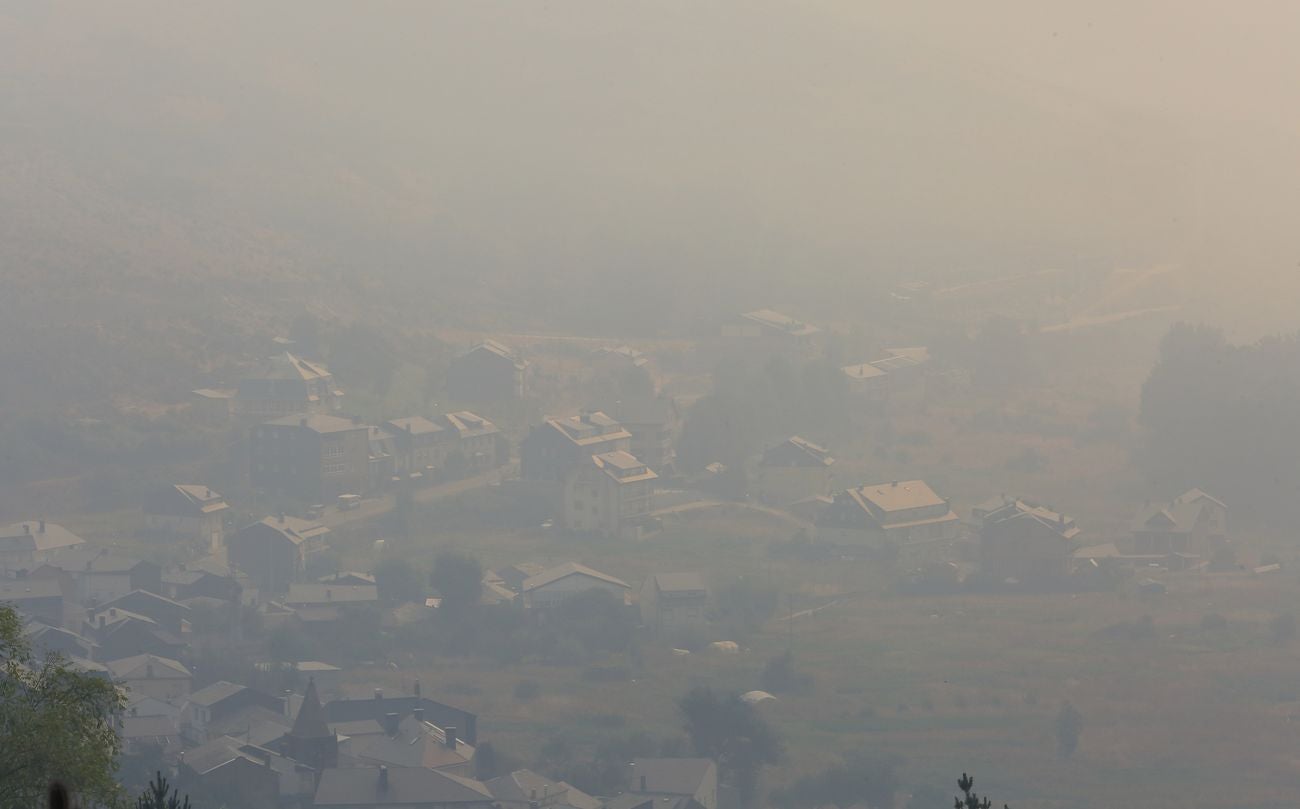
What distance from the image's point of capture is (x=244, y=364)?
2820 inches

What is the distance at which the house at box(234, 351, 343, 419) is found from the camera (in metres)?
65.9

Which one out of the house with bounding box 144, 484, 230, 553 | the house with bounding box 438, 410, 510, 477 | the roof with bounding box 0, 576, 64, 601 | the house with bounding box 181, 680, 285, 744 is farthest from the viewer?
the house with bounding box 438, 410, 510, 477

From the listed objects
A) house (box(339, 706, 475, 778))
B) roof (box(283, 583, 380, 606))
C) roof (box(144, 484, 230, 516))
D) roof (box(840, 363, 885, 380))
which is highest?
roof (box(840, 363, 885, 380))

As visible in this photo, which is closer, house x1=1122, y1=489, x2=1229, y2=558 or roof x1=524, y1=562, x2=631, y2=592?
roof x1=524, y1=562, x2=631, y2=592

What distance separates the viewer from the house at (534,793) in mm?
34906

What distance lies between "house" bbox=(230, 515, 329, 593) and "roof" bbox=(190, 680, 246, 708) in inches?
377

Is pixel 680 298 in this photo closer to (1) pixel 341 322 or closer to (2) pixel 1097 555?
(1) pixel 341 322

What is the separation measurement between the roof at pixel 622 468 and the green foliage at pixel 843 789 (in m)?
21.2

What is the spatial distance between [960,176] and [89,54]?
191 feet

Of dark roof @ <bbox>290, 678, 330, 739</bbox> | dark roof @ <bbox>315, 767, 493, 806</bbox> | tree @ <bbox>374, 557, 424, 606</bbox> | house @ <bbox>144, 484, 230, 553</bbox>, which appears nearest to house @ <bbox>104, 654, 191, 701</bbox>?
dark roof @ <bbox>290, 678, 330, 739</bbox>

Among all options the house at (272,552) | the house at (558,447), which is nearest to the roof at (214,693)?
the house at (272,552)

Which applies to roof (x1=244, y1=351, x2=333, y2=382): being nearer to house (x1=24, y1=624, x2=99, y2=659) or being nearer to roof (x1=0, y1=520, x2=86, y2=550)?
roof (x1=0, y1=520, x2=86, y2=550)

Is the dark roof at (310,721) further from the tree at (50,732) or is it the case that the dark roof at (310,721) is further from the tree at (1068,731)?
the tree at (50,732)

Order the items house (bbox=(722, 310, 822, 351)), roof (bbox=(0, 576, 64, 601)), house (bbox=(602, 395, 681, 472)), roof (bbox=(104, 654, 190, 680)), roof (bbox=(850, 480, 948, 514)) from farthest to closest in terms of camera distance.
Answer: house (bbox=(722, 310, 822, 351)) < house (bbox=(602, 395, 681, 472)) < roof (bbox=(850, 480, 948, 514)) < roof (bbox=(0, 576, 64, 601)) < roof (bbox=(104, 654, 190, 680))
